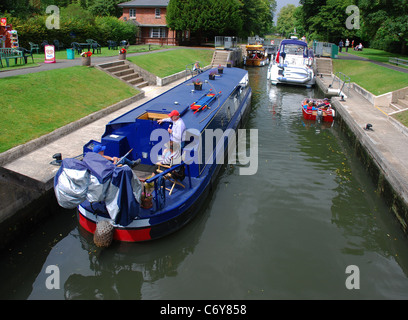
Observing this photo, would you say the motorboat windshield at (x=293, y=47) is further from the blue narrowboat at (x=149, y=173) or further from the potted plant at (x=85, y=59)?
the blue narrowboat at (x=149, y=173)

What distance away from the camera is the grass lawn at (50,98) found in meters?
10.6

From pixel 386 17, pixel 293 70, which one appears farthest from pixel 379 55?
pixel 293 70

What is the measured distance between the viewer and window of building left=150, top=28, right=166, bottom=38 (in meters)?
44.5

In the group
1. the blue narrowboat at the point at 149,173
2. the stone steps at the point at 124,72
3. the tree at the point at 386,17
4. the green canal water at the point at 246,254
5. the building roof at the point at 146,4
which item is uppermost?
the building roof at the point at 146,4

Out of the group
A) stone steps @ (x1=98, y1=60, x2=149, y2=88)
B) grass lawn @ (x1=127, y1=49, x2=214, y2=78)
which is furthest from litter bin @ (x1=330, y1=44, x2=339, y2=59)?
stone steps @ (x1=98, y1=60, x2=149, y2=88)

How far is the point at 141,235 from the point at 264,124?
1075 centimetres

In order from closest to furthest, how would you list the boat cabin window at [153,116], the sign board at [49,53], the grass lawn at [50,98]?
the boat cabin window at [153,116] → the grass lawn at [50,98] → the sign board at [49,53]

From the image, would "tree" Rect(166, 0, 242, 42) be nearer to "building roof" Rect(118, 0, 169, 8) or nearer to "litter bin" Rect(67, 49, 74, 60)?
"building roof" Rect(118, 0, 169, 8)

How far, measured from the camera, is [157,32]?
4462cm

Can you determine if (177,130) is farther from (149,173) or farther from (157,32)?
(157,32)

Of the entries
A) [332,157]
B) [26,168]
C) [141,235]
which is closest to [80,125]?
[26,168]

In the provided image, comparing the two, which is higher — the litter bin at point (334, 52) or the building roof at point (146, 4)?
the building roof at point (146, 4)

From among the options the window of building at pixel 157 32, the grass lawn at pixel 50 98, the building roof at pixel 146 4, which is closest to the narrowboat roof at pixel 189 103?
the grass lawn at pixel 50 98

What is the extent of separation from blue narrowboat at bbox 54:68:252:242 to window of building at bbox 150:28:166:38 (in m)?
35.4
